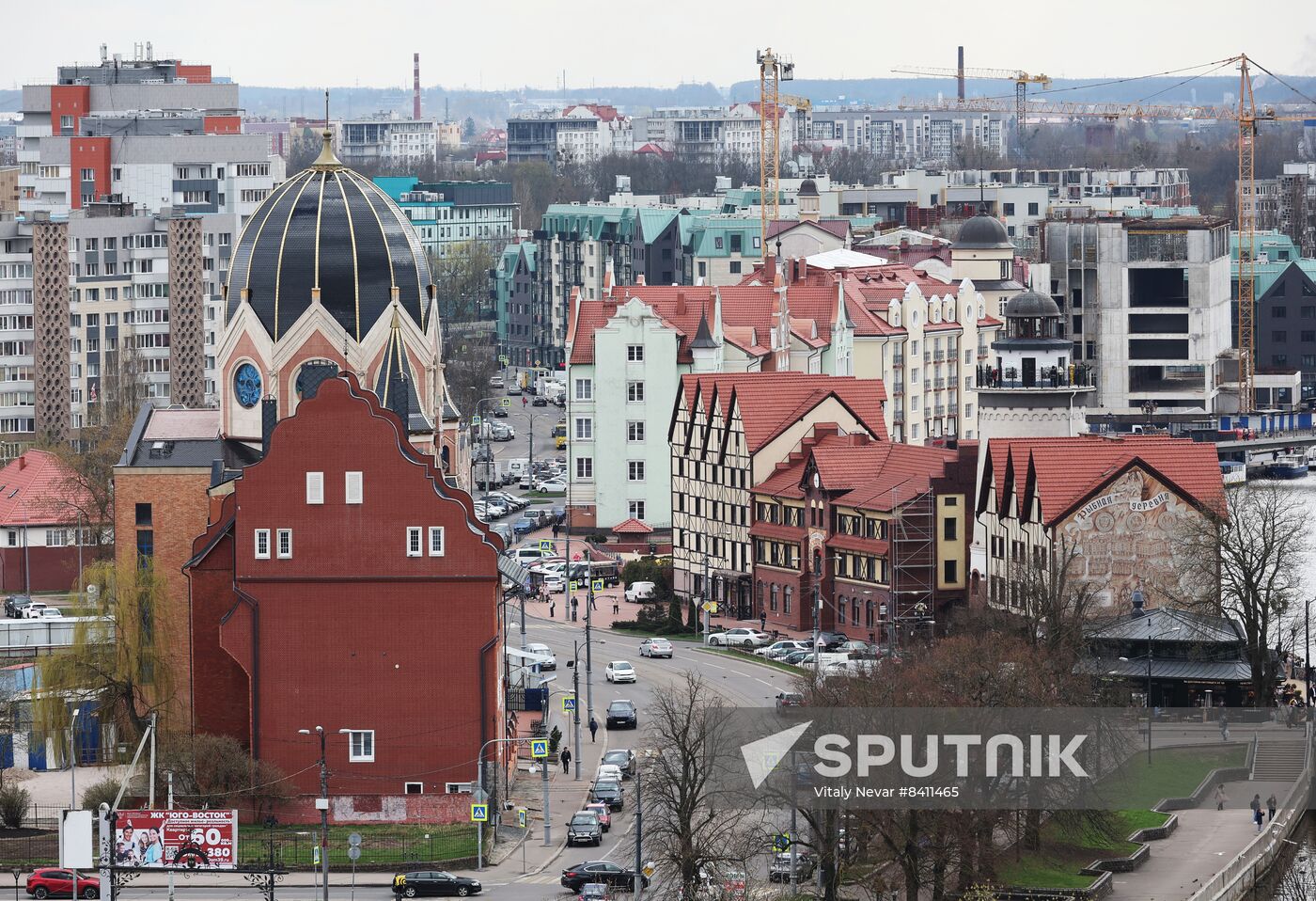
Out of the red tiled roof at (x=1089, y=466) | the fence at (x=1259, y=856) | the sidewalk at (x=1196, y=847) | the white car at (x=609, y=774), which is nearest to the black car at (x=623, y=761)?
the white car at (x=609, y=774)

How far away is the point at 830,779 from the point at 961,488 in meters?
46.6

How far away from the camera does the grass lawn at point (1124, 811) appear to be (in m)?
97.2

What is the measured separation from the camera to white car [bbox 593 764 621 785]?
110 metres

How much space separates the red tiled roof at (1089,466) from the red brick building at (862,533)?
5.59 metres

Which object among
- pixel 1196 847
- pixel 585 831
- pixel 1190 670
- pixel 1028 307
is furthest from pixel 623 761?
pixel 1028 307

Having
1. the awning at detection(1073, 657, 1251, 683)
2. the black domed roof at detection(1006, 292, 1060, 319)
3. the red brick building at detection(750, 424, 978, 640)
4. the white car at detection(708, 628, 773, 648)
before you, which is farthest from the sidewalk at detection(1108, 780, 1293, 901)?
the white car at detection(708, 628, 773, 648)

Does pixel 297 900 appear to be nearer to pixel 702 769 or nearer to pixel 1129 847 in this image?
pixel 702 769

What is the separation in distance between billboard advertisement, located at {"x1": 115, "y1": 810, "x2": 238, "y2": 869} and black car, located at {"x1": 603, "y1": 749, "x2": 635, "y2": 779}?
20.8 m

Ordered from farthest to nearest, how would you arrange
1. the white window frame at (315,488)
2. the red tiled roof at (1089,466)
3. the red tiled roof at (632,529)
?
the red tiled roof at (632,529) < the red tiled roof at (1089,466) < the white window frame at (315,488)

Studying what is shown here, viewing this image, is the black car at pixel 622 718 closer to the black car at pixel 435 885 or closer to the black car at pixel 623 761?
the black car at pixel 623 761

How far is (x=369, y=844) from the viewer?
10200cm

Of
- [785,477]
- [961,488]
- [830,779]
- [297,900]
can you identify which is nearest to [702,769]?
[830,779]

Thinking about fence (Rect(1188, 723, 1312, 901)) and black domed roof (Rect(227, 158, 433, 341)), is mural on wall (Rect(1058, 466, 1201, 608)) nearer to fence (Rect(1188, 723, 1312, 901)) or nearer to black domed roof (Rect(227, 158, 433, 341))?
fence (Rect(1188, 723, 1312, 901))

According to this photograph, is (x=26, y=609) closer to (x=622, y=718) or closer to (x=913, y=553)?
(x=622, y=718)
